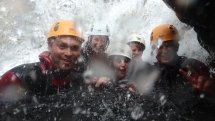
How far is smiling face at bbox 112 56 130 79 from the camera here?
465cm

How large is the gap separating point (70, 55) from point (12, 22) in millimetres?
8553

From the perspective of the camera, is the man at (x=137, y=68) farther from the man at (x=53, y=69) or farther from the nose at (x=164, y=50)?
the man at (x=53, y=69)

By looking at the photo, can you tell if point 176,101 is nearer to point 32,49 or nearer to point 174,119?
point 174,119

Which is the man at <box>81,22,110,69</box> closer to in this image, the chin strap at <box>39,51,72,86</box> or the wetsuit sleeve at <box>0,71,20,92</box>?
the chin strap at <box>39,51,72,86</box>

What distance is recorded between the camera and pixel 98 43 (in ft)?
17.2

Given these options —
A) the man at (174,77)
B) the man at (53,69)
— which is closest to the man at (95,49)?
the man at (53,69)

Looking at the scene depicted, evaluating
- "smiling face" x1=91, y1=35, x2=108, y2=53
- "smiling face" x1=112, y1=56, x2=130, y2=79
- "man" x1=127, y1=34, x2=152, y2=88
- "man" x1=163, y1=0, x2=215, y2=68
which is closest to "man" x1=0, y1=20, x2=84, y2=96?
"smiling face" x1=91, y1=35, x2=108, y2=53

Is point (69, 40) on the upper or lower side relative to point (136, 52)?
upper

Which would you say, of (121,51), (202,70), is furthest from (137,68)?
(202,70)

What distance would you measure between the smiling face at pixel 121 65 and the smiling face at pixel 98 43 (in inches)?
19.0

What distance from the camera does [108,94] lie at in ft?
15.7

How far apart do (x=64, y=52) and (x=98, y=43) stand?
1.26 metres

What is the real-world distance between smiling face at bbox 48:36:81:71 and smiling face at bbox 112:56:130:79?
0.92 m

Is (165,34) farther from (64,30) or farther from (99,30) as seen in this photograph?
(64,30)
